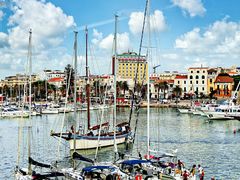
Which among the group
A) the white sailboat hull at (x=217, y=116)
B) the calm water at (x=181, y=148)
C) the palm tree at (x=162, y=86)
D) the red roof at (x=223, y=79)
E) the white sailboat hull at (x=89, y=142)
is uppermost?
the red roof at (x=223, y=79)

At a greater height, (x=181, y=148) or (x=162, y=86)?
(x=162, y=86)

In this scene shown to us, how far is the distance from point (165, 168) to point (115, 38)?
43.2 ft

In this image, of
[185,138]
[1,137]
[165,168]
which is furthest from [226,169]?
[1,137]

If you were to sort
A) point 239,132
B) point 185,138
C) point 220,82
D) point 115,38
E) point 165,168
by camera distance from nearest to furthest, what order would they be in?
point 165,168
point 115,38
point 185,138
point 239,132
point 220,82

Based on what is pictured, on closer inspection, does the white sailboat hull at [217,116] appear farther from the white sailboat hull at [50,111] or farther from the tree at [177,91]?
the tree at [177,91]

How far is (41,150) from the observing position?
48406mm

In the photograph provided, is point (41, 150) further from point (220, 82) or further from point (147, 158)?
point (220, 82)

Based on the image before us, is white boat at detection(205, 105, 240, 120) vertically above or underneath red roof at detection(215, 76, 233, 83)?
underneath

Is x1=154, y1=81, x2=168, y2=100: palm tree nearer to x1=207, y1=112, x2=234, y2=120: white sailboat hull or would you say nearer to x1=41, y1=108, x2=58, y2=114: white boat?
x1=41, y1=108, x2=58, y2=114: white boat

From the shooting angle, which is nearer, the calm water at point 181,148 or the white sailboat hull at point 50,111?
the calm water at point 181,148

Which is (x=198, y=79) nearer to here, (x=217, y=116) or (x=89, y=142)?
(x=217, y=116)

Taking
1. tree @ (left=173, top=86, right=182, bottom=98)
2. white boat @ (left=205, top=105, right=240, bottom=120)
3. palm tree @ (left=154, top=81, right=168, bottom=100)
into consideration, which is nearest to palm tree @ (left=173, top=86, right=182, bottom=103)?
tree @ (left=173, top=86, right=182, bottom=98)

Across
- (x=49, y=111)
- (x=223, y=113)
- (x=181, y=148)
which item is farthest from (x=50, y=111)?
(x=181, y=148)

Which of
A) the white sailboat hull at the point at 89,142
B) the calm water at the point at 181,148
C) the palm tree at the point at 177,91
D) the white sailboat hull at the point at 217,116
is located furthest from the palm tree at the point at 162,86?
the white sailboat hull at the point at 89,142
